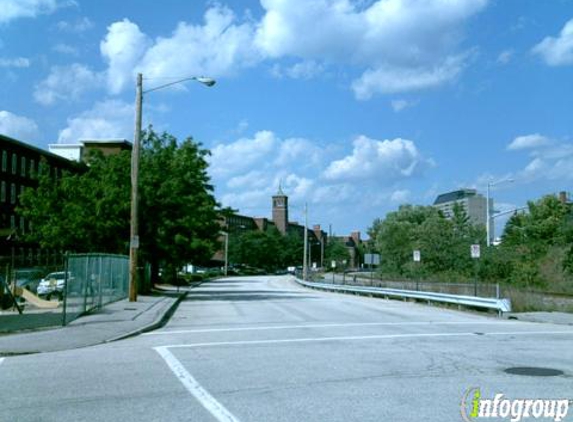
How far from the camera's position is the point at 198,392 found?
9125 mm

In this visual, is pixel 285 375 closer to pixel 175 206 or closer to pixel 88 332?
pixel 88 332

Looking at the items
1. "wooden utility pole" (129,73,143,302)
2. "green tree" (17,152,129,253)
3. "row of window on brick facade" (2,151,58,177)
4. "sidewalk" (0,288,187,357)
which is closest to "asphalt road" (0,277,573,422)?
"sidewalk" (0,288,187,357)

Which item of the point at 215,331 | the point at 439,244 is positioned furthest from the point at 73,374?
the point at 439,244

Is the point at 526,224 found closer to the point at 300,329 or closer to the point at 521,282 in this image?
the point at 521,282

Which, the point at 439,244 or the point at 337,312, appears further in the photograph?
the point at 439,244

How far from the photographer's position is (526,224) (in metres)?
86.8

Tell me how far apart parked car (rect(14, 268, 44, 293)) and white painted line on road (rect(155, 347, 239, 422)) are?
11847 mm

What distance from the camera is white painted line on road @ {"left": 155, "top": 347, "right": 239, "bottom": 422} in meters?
7.70

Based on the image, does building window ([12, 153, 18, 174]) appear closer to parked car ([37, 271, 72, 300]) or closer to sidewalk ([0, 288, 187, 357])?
parked car ([37, 271, 72, 300])

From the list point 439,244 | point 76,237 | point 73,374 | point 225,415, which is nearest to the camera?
point 225,415

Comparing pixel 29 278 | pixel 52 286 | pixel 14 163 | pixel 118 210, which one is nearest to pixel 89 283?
pixel 52 286

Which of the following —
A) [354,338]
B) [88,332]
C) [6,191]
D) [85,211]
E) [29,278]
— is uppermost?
[6,191]

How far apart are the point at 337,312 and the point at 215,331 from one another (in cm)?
845

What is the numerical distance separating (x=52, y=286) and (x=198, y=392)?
1659 cm
